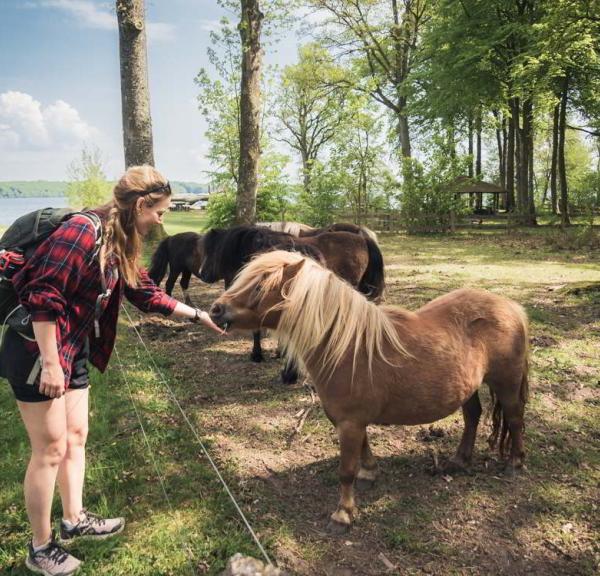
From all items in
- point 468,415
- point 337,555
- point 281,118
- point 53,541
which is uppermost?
point 281,118

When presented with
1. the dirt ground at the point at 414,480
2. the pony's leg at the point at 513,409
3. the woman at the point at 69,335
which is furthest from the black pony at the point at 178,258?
the pony's leg at the point at 513,409

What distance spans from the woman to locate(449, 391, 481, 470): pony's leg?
2131mm

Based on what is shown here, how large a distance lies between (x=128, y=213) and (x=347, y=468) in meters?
2.02

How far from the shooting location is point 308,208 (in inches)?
832

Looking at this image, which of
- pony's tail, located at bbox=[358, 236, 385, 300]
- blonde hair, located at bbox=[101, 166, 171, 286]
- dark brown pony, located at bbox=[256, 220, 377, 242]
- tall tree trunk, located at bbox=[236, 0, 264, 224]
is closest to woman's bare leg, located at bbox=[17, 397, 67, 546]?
blonde hair, located at bbox=[101, 166, 171, 286]

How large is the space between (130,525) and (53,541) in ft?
1.60

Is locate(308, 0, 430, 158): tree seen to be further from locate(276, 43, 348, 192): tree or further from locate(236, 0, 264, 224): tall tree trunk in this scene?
locate(236, 0, 264, 224): tall tree trunk

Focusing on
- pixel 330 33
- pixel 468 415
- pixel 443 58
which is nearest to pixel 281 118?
pixel 330 33

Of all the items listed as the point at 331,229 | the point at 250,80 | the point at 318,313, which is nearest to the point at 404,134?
the point at 250,80

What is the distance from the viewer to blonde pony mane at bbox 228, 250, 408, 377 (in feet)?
8.71

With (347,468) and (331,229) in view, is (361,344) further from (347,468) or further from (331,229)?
(331,229)

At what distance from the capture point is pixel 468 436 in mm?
3477

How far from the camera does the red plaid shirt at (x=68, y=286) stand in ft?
6.59

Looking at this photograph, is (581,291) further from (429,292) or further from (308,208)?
(308,208)
